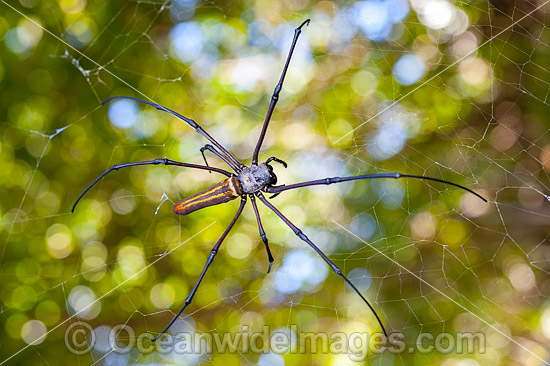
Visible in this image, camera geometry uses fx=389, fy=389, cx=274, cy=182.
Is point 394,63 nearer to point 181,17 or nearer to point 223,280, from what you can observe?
point 181,17

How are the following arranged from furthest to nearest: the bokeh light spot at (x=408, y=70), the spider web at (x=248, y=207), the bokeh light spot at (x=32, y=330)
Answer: the bokeh light spot at (x=32, y=330)
the spider web at (x=248, y=207)
the bokeh light spot at (x=408, y=70)

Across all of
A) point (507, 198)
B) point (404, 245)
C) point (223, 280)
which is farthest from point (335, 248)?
point (507, 198)

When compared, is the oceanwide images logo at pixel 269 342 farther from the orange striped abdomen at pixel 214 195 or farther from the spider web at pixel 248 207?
the orange striped abdomen at pixel 214 195

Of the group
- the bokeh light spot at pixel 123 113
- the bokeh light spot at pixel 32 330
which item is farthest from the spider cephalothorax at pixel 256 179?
the bokeh light spot at pixel 32 330

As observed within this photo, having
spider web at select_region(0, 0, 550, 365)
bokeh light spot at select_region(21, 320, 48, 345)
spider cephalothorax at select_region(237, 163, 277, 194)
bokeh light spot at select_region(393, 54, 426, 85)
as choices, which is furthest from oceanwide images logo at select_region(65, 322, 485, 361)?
bokeh light spot at select_region(393, 54, 426, 85)

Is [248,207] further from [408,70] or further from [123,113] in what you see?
[408,70]

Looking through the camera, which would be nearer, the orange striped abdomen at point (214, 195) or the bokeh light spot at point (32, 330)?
the orange striped abdomen at point (214, 195)

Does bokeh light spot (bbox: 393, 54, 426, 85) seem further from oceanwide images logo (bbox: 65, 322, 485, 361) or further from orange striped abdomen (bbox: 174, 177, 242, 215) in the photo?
oceanwide images logo (bbox: 65, 322, 485, 361)
